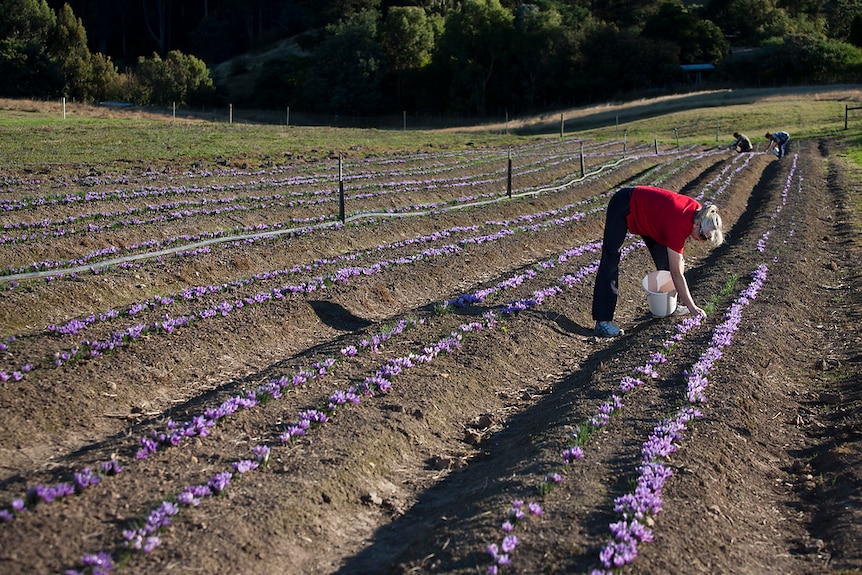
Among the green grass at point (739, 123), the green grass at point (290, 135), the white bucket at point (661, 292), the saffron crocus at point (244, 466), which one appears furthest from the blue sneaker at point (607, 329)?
the green grass at point (739, 123)

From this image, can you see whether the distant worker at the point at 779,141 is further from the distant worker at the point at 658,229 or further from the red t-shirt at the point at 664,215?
the red t-shirt at the point at 664,215

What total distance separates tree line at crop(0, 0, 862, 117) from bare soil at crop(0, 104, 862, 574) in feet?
228

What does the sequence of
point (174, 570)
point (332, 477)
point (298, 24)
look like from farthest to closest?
point (298, 24) < point (332, 477) < point (174, 570)

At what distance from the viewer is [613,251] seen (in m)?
11.1

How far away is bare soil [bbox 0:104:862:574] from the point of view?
5977mm

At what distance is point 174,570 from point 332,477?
5.70 feet

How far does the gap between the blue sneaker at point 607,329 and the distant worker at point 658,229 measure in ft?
0.28

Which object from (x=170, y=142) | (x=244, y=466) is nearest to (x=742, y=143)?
(x=170, y=142)

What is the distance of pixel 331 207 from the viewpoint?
2077cm

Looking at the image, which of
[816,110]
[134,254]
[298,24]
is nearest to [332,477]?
[134,254]

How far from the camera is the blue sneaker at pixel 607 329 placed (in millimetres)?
11781

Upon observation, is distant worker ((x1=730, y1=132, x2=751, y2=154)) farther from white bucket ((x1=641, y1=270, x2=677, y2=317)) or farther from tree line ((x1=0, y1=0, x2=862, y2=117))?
tree line ((x1=0, y1=0, x2=862, y2=117))

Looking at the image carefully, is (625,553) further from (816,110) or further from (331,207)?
(816,110)

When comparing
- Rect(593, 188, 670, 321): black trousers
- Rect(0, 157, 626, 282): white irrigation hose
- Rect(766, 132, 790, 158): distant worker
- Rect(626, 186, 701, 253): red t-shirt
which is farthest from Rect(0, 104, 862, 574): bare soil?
Rect(766, 132, 790, 158): distant worker
